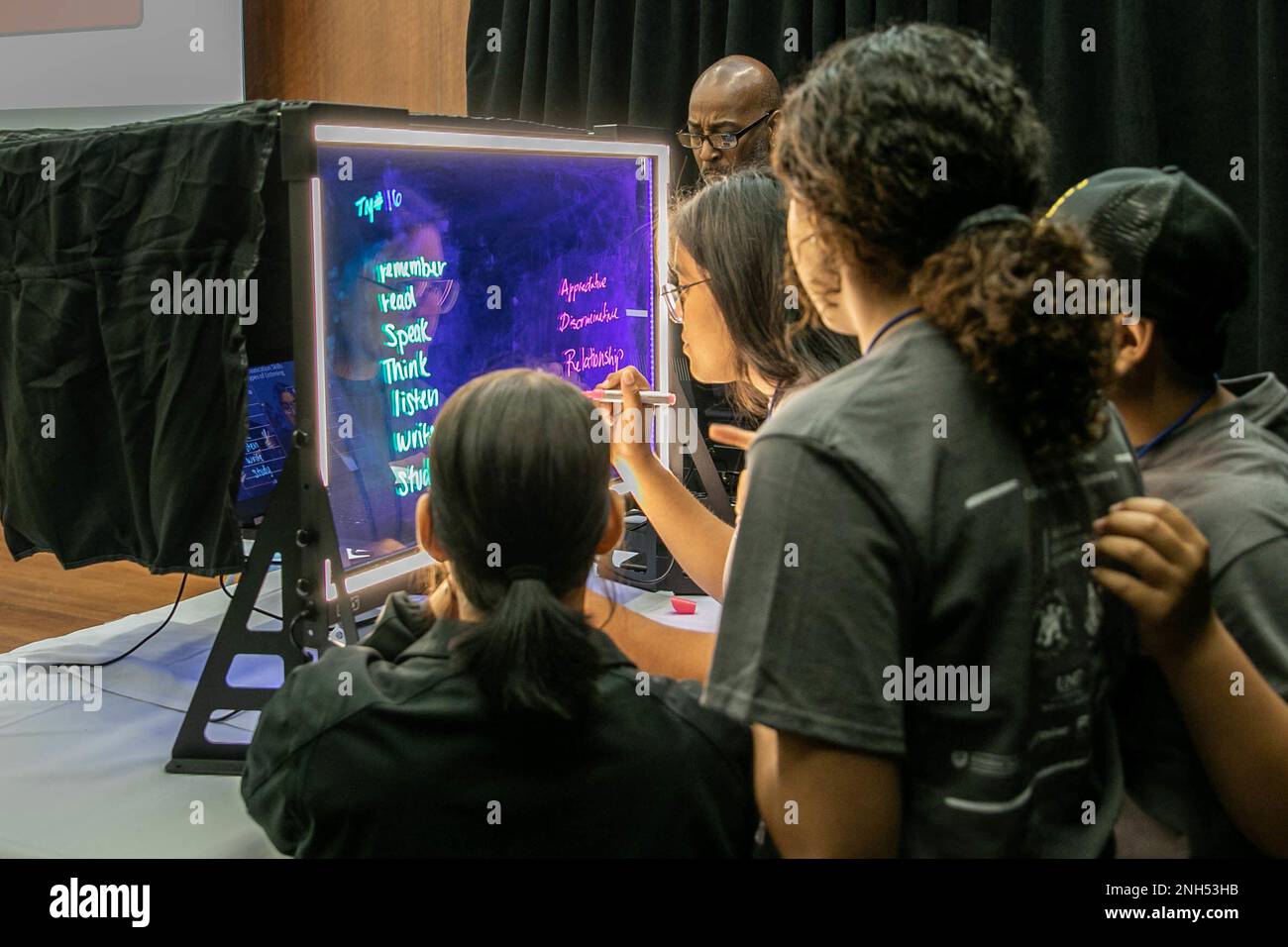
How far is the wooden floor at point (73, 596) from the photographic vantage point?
6.62 ft

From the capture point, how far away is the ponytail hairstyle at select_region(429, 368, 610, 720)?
2.72 feet

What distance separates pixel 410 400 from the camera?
1289 mm

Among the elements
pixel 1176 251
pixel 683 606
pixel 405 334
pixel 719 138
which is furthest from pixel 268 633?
pixel 719 138

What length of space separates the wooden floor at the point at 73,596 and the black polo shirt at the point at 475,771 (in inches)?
47.0

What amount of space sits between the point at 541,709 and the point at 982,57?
0.55 meters

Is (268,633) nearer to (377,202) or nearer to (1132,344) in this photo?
(377,202)

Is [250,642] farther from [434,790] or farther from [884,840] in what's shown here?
[884,840]

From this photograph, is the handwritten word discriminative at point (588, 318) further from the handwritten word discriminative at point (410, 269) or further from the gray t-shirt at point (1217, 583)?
the gray t-shirt at point (1217, 583)

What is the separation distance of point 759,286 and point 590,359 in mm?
262

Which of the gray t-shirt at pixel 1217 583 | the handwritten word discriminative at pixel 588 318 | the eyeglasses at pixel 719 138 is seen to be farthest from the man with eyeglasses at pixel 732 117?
the gray t-shirt at pixel 1217 583

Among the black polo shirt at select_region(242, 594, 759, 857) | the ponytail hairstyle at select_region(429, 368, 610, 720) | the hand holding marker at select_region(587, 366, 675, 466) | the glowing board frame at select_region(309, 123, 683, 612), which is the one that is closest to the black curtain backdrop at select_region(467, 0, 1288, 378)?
the glowing board frame at select_region(309, 123, 683, 612)

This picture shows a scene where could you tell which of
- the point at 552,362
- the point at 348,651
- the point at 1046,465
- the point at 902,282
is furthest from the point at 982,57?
the point at 552,362

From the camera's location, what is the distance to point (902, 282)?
0.81m

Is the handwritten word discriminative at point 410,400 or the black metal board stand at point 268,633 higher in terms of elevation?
the handwritten word discriminative at point 410,400
